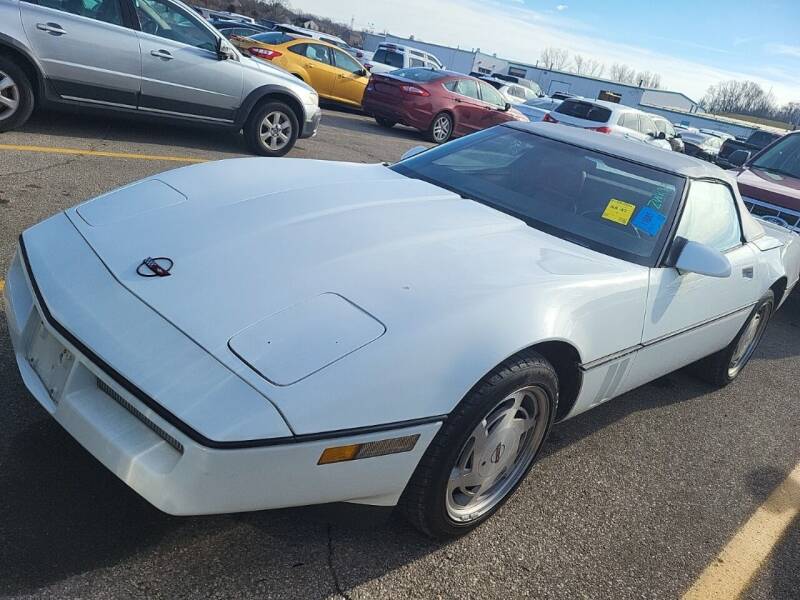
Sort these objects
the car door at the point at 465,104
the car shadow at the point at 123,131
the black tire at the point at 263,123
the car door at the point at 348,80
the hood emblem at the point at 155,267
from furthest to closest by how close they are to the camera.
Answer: the car door at the point at 348,80 → the car door at the point at 465,104 → the black tire at the point at 263,123 → the car shadow at the point at 123,131 → the hood emblem at the point at 155,267

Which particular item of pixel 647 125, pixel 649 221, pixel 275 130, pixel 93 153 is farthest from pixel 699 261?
pixel 647 125

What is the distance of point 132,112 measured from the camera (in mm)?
6547

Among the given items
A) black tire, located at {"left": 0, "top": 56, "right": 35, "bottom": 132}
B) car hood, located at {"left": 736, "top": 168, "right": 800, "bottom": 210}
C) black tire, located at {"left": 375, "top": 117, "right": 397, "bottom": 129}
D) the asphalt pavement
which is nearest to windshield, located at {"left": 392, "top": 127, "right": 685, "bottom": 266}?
the asphalt pavement

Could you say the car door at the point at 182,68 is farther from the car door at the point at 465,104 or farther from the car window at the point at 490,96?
the car window at the point at 490,96

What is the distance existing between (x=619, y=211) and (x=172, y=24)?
17.8ft

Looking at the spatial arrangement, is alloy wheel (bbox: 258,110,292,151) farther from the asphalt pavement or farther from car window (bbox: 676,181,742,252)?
car window (bbox: 676,181,742,252)

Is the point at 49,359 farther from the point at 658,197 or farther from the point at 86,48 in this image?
the point at 86,48

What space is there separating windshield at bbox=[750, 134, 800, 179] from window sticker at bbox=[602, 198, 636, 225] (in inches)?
183

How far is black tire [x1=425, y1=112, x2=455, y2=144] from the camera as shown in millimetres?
12469

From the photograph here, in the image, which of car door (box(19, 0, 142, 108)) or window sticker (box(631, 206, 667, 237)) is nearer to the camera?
window sticker (box(631, 206, 667, 237))

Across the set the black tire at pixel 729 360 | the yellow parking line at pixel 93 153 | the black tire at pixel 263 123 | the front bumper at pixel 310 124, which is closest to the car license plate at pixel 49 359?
the black tire at pixel 729 360

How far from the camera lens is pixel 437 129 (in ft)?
41.4

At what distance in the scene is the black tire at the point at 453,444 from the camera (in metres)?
1.99

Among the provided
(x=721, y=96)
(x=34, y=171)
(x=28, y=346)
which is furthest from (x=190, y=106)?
(x=721, y=96)
